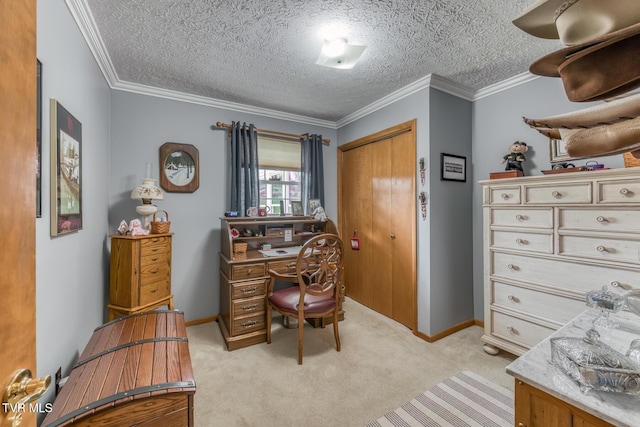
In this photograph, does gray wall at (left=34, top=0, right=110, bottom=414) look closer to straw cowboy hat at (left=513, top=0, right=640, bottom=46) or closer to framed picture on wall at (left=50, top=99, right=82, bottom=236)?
framed picture on wall at (left=50, top=99, right=82, bottom=236)

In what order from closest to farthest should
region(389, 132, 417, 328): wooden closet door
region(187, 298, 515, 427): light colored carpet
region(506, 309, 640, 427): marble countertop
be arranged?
1. region(506, 309, 640, 427): marble countertop
2. region(187, 298, 515, 427): light colored carpet
3. region(389, 132, 417, 328): wooden closet door

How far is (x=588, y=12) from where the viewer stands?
0.54m

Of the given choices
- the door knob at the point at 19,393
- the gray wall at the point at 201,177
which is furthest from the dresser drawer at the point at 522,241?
the gray wall at the point at 201,177

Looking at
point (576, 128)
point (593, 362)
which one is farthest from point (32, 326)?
point (593, 362)

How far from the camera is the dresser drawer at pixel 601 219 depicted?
167cm

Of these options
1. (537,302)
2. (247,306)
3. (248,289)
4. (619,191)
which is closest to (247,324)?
(247,306)

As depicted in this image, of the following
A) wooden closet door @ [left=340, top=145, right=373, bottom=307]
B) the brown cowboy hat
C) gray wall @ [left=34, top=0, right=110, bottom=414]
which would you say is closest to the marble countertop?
the brown cowboy hat

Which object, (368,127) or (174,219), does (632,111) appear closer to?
(368,127)

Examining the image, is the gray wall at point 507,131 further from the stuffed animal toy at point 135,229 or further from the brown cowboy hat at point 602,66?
the stuffed animal toy at point 135,229

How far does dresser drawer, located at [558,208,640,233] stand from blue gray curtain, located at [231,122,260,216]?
2906 mm

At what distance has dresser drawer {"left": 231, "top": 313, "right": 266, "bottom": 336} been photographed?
2539mm

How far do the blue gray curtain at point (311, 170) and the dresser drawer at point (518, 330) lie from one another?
233 cm

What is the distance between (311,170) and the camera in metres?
3.67

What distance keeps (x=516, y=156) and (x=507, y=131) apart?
0.35m
